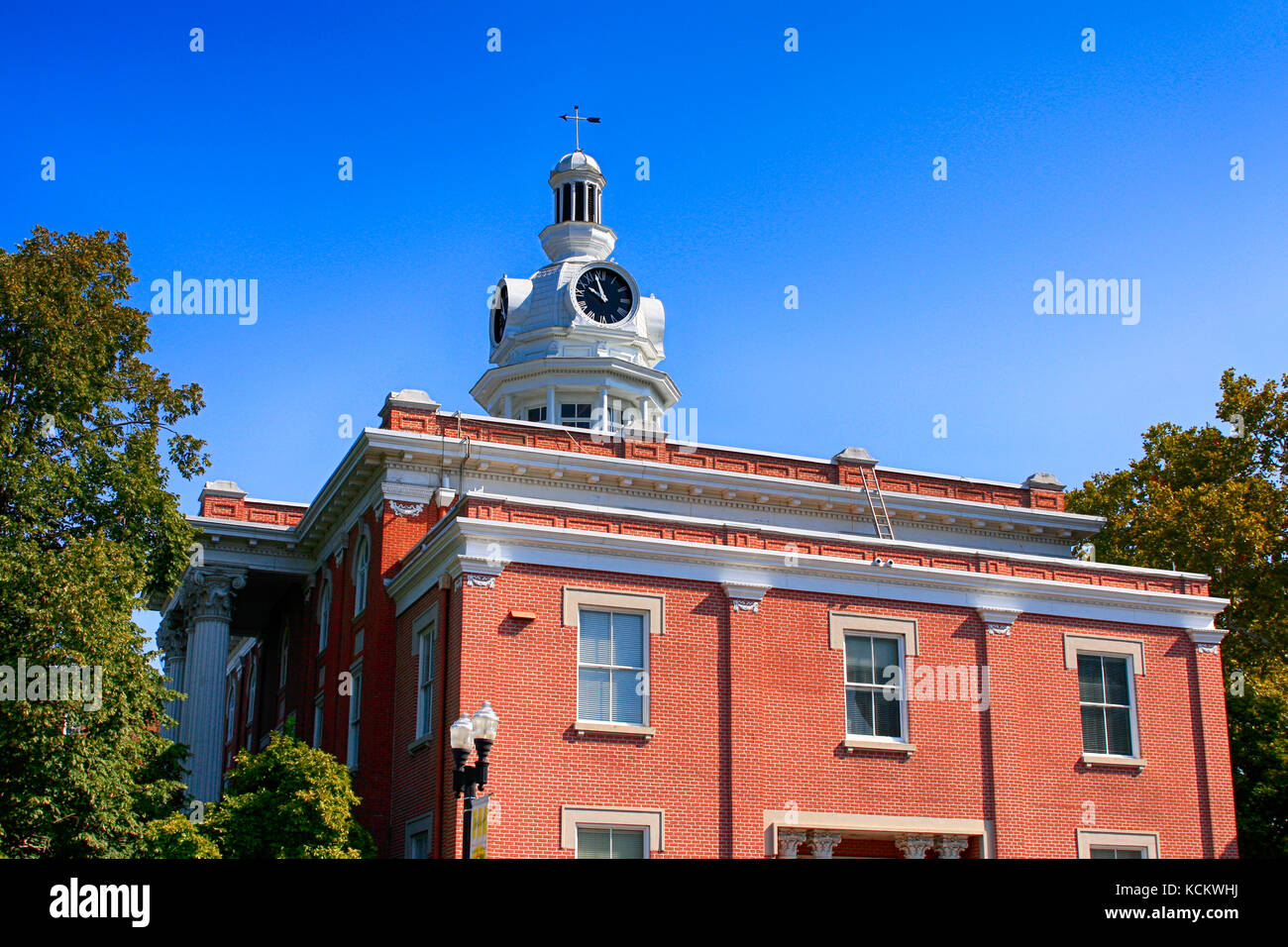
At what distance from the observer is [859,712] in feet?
88.6

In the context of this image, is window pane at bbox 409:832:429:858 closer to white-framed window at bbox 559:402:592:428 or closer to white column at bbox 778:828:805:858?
white column at bbox 778:828:805:858

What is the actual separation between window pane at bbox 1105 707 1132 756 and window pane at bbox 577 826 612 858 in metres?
11.2

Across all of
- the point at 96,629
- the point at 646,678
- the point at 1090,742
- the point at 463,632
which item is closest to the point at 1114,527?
the point at 1090,742

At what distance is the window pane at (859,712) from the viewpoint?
26.9 meters

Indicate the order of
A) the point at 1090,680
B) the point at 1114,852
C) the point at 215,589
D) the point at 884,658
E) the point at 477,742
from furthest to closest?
the point at 215,589 → the point at 1090,680 → the point at 1114,852 → the point at 884,658 → the point at 477,742

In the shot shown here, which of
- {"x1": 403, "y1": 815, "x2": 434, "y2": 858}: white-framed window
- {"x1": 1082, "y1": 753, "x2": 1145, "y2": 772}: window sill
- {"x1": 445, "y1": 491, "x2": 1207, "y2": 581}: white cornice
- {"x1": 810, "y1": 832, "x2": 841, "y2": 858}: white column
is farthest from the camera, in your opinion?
{"x1": 1082, "y1": 753, "x2": 1145, "y2": 772}: window sill

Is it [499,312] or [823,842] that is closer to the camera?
[823,842]

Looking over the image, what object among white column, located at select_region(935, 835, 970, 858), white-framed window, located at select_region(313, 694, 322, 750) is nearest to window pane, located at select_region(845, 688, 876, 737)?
white column, located at select_region(935, 835, 970, 858)

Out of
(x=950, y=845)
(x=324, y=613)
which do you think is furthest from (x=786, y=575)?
(x=324, y=613)

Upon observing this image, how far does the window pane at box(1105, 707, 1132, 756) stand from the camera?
94.0 feet

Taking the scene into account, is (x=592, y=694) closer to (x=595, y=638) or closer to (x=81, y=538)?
(x=595, y=638)

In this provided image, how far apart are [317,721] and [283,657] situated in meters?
6.30

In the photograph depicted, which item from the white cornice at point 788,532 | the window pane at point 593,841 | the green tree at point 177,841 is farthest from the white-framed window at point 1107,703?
the green tree at point 177,841
